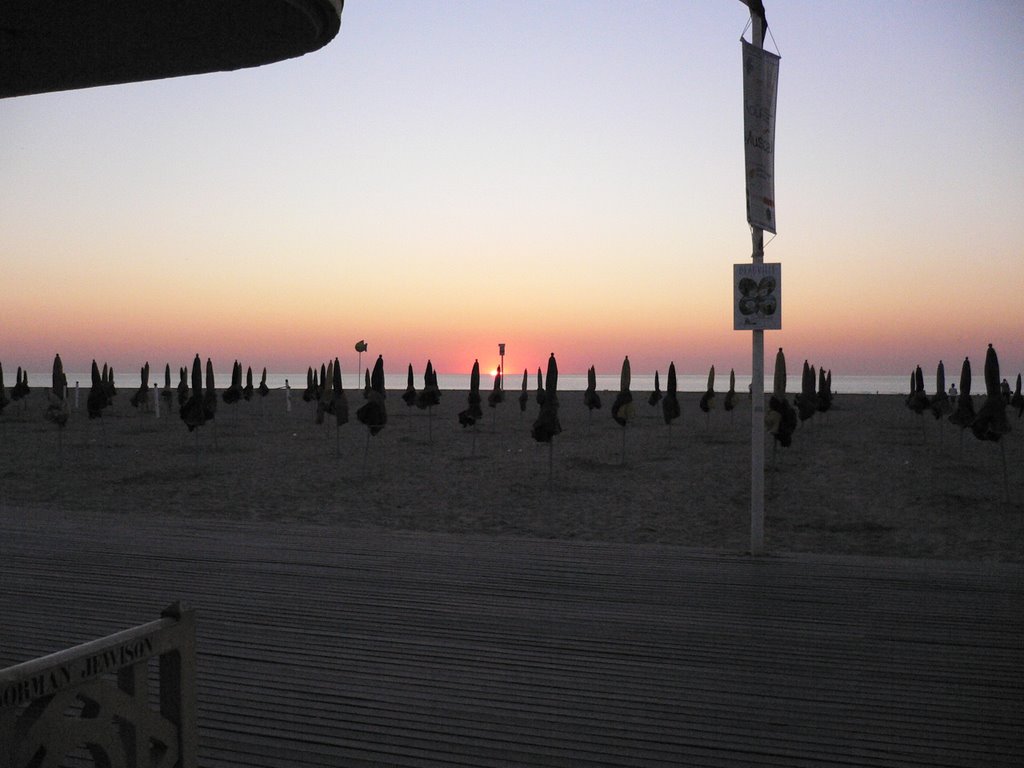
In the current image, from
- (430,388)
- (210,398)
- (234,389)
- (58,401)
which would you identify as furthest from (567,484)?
(234,389)

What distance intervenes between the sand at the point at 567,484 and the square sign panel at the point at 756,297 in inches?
87.1

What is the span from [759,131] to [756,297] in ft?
4.46

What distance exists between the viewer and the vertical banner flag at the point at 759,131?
24.1 ft

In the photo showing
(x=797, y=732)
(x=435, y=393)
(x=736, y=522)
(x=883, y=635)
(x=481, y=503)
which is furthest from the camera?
(x=435, y=393)

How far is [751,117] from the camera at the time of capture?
7430mm

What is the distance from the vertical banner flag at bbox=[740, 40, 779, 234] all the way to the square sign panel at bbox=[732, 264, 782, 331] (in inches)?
14.4

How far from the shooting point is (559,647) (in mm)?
4883

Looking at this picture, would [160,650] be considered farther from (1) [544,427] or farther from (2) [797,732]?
(1) [544,427]

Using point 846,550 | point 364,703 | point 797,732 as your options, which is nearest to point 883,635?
point 797,732

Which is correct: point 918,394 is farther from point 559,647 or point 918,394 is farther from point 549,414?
point 559,647

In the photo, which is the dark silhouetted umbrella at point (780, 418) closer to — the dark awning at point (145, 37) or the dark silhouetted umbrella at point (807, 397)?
the dark silhouetted umbrella at point (807, 397)

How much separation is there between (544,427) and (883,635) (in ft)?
43.1

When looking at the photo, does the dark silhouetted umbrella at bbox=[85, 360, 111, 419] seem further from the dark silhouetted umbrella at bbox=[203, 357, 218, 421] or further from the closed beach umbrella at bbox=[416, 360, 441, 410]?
the closed beach umbrella at bbox=[416, 360, 441, 410]

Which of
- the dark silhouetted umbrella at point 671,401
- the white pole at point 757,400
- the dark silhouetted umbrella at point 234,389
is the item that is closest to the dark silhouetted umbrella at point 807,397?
the dark silhouetted umbrella at point 671,401
